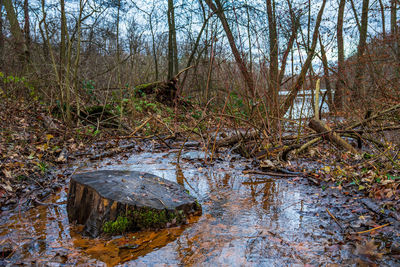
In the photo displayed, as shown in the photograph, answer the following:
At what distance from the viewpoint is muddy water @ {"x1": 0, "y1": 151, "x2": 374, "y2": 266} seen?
7.77 feet

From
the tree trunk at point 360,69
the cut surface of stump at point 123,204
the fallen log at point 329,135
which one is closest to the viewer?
the cut surface of stump at point 123,204

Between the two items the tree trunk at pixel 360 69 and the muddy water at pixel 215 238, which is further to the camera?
the tree trunk at pixel 360 69

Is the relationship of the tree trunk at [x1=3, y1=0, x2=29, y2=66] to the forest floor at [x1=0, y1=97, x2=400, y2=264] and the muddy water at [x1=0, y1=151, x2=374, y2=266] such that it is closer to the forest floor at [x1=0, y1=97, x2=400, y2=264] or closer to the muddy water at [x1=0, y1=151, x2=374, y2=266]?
the forest floor at [x1=0, y1=97, x2=400, y2=264]

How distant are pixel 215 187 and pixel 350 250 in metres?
2.17

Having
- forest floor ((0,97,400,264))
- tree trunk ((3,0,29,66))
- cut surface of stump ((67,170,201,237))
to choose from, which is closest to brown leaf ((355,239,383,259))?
forest floor ((0,97,400,264))

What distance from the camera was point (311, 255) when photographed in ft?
7.76

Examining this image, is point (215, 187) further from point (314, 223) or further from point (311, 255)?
point (311, 255)

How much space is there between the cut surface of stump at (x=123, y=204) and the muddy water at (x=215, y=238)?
107mm

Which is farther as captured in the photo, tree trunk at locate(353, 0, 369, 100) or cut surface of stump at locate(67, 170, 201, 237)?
tree trunk at locate(353, 0, 369, 100)

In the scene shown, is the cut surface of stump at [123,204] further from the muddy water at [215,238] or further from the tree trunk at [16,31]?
the tree trunk at [16,31]

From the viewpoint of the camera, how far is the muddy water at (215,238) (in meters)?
2.37

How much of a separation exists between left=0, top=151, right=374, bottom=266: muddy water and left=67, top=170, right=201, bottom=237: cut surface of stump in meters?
0.11

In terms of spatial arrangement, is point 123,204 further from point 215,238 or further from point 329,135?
point 329,135

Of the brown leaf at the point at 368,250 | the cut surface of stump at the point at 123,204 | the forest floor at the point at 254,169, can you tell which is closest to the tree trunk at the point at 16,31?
the forest floor at the point at 254,169
